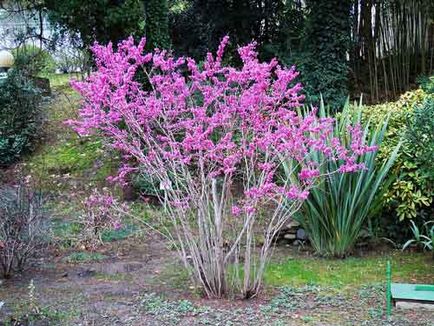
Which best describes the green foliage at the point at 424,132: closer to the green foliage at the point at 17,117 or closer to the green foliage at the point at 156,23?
the green foliage at the point at 156,23

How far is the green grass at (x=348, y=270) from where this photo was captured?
4.21 meters

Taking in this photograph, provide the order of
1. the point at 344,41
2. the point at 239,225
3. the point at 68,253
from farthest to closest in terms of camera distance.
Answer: the point at 344,41 < the point at 68,253 < the point at 239,225

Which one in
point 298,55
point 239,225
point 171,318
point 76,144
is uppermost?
point 298,55

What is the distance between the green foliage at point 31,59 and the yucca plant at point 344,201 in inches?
290

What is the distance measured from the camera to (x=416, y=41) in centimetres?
962

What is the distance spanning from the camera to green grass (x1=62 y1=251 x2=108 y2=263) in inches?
196

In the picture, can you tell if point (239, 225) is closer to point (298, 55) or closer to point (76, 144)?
point (298, 55)

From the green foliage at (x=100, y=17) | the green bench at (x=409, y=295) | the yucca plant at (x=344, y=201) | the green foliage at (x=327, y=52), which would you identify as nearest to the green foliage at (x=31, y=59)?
the green foliage at (x=100, y=17)

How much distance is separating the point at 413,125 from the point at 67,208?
15.3 ft

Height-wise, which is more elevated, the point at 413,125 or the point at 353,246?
the point at 413,125

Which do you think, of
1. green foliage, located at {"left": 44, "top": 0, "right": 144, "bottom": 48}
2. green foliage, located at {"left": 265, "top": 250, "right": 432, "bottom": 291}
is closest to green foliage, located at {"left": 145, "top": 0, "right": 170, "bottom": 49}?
green foliage, located at {"left": 44, "top": 0, "right": 144, "bottom": 48}

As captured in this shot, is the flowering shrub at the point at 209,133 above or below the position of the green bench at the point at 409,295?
above

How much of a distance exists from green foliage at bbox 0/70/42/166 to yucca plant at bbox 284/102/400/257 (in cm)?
606

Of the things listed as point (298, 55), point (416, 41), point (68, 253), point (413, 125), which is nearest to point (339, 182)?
point (413, 125)
